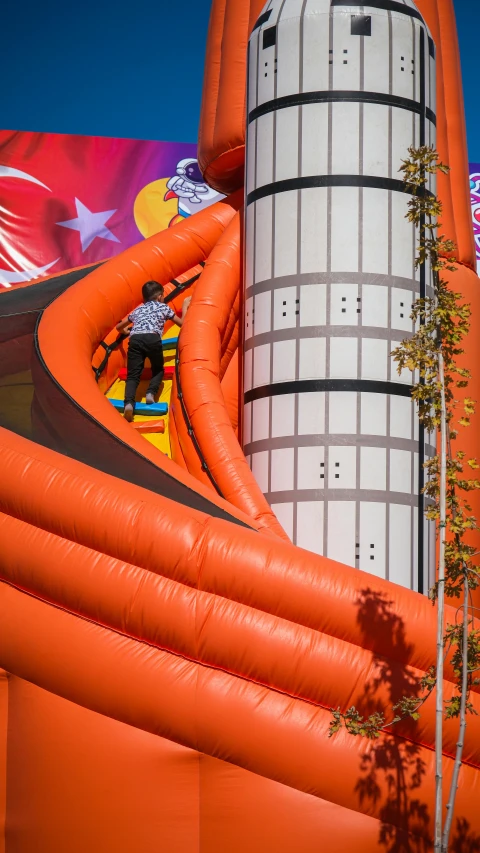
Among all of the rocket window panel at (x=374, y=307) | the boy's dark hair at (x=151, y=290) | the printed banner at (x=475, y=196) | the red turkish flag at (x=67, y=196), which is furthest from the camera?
the printed banner at (x=475, y=196)

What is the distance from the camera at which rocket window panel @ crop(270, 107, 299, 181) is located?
6.21m

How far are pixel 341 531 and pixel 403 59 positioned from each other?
262cm

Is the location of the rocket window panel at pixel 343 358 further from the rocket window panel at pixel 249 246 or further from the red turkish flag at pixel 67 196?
the red turkish flag at pixel 67 196

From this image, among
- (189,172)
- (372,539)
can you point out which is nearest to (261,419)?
(372,539)

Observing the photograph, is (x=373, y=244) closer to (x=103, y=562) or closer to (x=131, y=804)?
(x=103, y=562)

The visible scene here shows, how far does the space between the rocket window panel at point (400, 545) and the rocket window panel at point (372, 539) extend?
4cm

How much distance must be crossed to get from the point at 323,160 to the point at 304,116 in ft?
0.97

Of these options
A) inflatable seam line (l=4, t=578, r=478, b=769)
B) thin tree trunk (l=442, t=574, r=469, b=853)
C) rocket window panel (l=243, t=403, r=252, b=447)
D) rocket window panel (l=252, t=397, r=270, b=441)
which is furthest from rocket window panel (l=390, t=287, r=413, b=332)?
thin tree trunk (l=442, t=574, r=469, b=853)

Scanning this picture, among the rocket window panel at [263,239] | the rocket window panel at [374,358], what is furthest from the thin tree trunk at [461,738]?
the rocket window panel at [263,239]

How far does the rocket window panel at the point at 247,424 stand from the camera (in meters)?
6.14

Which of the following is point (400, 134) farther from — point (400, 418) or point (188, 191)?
point (188, 191)

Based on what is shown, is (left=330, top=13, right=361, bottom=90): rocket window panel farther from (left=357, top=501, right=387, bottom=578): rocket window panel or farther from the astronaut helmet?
the astronaut helmet

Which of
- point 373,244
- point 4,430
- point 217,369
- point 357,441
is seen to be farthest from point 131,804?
point 373,244

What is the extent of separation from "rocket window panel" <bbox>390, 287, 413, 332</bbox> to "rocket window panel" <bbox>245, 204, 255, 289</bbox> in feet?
2.73
